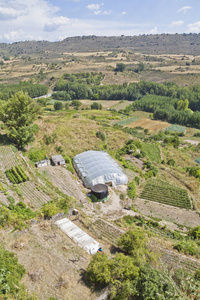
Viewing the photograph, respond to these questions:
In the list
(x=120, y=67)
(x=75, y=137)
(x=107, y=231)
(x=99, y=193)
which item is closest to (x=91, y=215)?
(x=107, y=231)

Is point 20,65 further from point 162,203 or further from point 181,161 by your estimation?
point 162,203

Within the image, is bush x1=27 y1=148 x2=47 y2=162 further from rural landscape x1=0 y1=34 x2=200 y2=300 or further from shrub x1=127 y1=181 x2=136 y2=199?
shrub x1=127 y1=181 x2=136 y2=199

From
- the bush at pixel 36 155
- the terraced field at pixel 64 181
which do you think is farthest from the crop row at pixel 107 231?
the bush at pixel 36 155

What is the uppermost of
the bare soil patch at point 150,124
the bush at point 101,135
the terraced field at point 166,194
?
the bush at point 101,135

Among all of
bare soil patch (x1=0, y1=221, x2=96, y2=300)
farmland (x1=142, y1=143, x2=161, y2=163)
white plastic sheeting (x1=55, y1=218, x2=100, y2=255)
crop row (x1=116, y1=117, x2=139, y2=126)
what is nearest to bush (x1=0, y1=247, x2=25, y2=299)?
bare soil patch (x1=0, y1=221, x2=96, y2=300)

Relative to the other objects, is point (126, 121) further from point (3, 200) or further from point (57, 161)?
point (3, 200)

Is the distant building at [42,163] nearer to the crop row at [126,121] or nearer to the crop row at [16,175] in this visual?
the crop row at [16,175]

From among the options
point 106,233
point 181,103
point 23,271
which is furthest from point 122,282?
point 181,103
